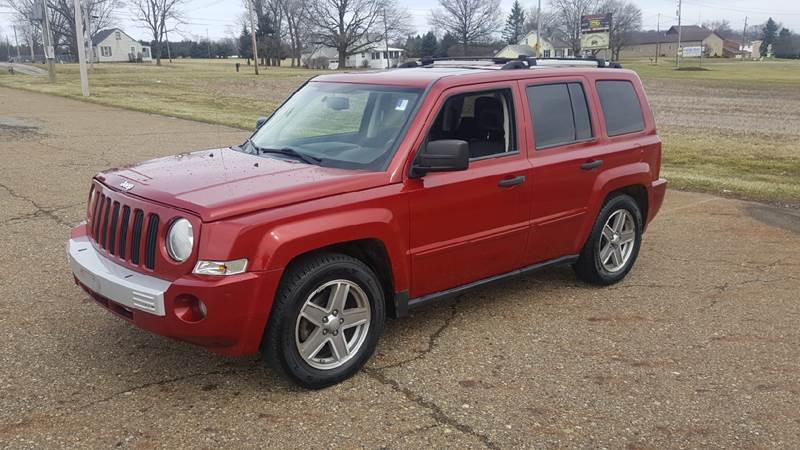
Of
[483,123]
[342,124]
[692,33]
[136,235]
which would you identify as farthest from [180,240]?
[692,33]

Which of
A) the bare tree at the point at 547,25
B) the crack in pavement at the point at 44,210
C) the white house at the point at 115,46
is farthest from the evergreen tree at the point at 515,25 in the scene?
the crack in pavement at the point at 44,210

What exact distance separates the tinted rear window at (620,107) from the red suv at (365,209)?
0.7 inches

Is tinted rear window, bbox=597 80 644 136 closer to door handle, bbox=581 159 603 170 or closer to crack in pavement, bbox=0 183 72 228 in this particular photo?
door handle, bbox=581 159 603 170

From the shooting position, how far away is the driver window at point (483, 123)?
16.2 ft

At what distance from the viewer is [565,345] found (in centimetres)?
470

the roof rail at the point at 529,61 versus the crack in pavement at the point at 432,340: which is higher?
the roof rail at the point at 529,61

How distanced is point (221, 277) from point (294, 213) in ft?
1.65

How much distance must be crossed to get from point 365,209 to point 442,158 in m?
0.56

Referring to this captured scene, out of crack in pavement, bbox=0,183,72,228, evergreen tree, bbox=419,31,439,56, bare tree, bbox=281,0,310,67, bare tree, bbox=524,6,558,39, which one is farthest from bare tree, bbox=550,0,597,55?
crack in pavement, bbox=0,183,72,228

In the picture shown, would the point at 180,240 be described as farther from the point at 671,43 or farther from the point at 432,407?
the point at 671,43

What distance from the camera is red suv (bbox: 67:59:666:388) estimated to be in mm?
3645

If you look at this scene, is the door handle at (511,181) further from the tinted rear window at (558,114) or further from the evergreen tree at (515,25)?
the evergreen tree at (515,25)

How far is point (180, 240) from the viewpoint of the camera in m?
3.63

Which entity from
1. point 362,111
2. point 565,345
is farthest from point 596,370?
point 362,111
